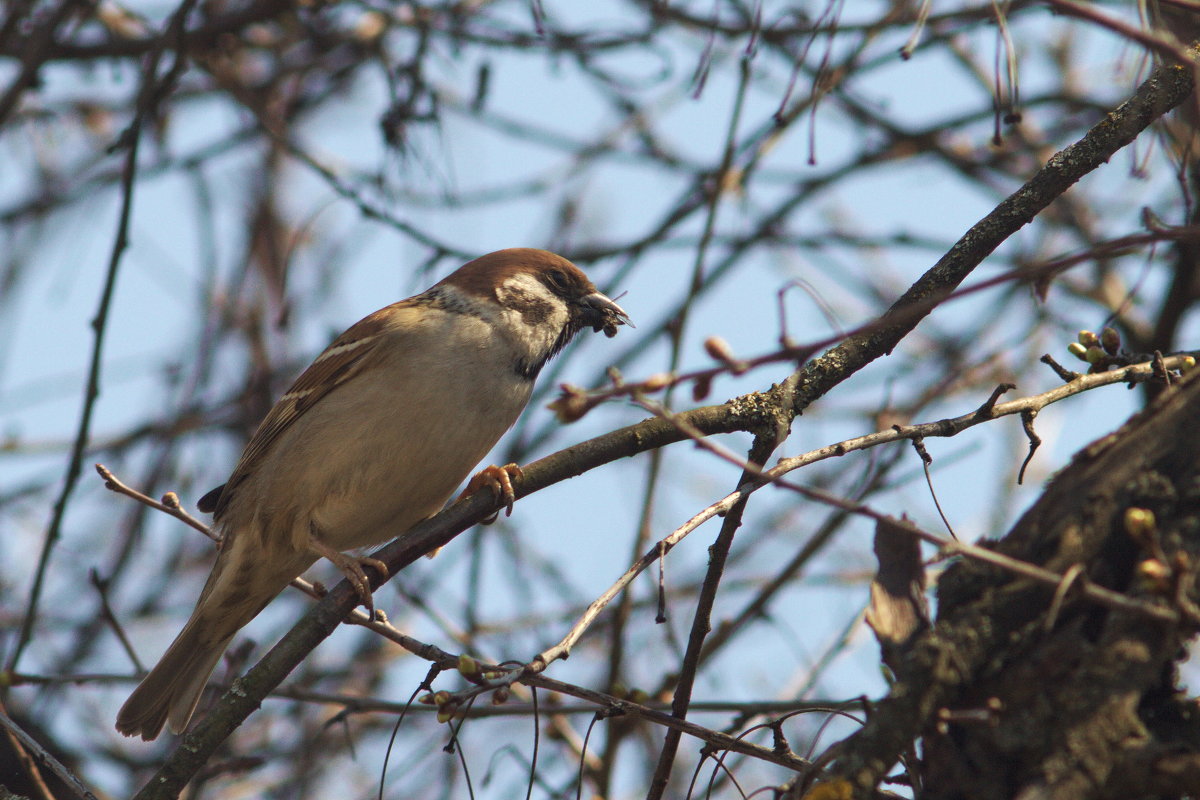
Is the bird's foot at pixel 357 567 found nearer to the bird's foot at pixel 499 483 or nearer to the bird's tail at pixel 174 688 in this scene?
the bird's foot at pixel 499 483

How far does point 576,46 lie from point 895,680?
4.34 m

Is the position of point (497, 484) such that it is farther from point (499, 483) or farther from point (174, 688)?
point (174, 688)

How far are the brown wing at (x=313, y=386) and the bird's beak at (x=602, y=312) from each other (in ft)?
2.73

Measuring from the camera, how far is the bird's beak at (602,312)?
4.73 meters

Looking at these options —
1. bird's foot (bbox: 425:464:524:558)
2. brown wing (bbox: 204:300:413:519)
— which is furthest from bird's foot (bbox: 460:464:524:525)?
brown wing (bbox: 204:300:413:519)

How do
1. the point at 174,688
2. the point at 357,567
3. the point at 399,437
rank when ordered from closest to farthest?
the point at 357,567, the point at 399,437, the point at 174,688

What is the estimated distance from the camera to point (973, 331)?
6.39 metres

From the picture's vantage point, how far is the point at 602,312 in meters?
4.73

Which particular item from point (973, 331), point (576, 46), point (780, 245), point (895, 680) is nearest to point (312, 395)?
point (576, 46)

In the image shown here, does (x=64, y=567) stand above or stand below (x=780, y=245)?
above

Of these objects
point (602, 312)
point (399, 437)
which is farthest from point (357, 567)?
point (602, 312)

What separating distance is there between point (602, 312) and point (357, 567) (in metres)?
1.66

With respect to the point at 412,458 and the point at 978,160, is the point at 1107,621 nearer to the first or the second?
the point at 412,458

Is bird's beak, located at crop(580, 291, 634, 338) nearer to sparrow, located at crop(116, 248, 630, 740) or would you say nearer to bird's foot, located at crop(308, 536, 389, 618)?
sparrow, located at crop(116, 248, 630, 740)
